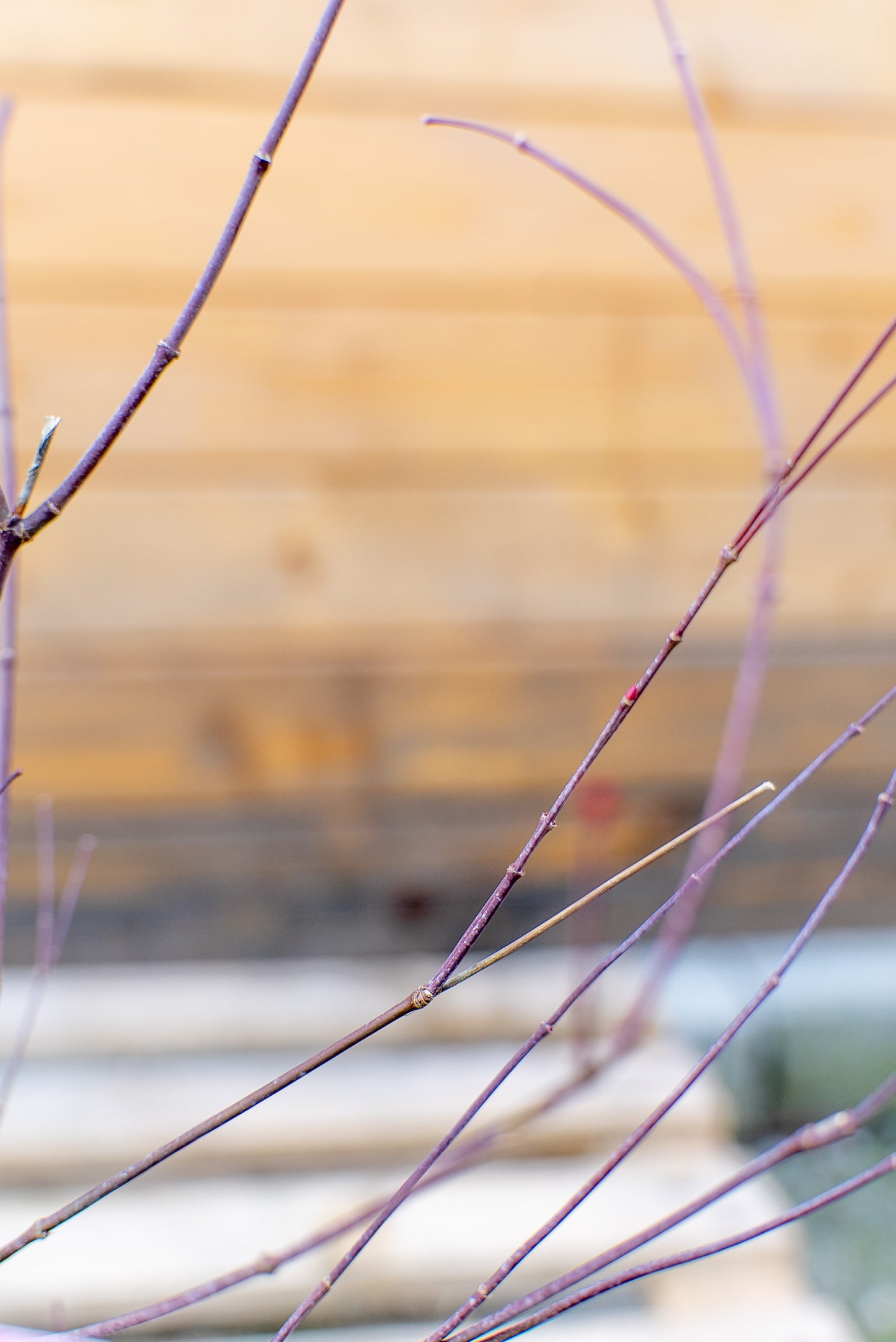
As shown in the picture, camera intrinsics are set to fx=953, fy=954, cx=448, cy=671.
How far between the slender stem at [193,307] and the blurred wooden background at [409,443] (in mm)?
934

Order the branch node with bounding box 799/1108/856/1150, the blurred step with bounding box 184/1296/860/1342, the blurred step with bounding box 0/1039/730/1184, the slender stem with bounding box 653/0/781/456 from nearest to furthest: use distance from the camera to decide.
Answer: the branch node with bounding box 799/1108/856/1150 → the slender stem with bounding box 653/0/781/456 → the blurred step with bounding box 184/1296/860/1342 → the blurred step with bounding box 0/1039/730/1184

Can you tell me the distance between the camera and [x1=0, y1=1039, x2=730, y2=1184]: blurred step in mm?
1145

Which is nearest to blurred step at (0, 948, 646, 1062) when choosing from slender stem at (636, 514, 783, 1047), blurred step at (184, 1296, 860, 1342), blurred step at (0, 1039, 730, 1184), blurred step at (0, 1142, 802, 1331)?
blurred step at (0, 1039, 730, 1184)

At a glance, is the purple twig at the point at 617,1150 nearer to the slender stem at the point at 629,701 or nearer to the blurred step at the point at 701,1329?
the slender stem at the point at 629,701

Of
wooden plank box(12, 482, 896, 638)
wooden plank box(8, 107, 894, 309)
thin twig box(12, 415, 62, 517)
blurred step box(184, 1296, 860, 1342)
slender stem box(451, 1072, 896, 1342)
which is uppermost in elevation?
wooden plank box(8, 107, 894, 309)

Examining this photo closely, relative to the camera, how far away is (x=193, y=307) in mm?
251

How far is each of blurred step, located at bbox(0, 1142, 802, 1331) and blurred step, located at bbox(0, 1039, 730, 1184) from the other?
0.03 m

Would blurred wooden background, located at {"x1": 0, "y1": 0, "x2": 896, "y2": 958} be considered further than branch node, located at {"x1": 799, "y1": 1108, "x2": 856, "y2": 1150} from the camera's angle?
Yes

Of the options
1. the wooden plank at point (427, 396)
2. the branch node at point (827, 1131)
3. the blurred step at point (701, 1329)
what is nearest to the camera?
the branch node at point (827, 1131)

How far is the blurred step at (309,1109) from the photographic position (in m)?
1.14

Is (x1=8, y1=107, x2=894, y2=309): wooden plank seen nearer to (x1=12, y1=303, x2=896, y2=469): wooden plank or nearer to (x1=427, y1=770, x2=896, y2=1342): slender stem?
(x1=12, y1=303, x2=896, y2=469): wooden plank

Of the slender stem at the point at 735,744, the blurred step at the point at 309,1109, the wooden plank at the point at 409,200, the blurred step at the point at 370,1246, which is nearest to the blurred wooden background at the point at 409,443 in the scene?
the wooden plank at the point at 409,200

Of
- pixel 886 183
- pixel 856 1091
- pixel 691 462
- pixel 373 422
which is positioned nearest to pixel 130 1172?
pixel 373 422

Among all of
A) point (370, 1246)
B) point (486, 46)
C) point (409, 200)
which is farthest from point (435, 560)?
point (370, 1246)
